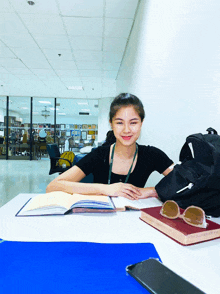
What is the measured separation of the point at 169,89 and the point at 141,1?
69.9 inches

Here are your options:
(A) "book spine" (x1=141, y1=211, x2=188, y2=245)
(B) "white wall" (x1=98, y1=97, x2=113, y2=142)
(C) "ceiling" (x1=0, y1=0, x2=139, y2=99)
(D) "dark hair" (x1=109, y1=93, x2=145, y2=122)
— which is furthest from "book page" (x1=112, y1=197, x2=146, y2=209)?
(B) "white wall" (x1=98, y1=97, x2=113, y2=142)

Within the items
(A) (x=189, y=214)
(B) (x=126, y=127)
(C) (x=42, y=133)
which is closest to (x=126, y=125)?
(B) (x=126, y=127)

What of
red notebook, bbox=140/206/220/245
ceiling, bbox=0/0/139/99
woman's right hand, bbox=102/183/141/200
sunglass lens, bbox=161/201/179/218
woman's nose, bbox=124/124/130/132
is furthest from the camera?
ceiling, bbox=0/0/139/99

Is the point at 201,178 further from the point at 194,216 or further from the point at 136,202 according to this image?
the point at 136,202

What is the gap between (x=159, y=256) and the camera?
56 cm

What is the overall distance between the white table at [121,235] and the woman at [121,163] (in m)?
0.31

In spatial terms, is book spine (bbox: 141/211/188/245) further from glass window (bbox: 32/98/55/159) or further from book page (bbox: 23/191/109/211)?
glass window (bbox: 32/98/55/159)

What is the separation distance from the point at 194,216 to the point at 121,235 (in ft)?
0.83

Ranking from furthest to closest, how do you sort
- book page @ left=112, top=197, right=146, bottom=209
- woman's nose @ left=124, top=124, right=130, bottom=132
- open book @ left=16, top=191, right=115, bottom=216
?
woman's nose @ left=124, top=124, right=130, bottom=132 < book page @ left=112, top=197, right=146, bottom=209 < open book @ left=16, top=191, right=115, bottom=216

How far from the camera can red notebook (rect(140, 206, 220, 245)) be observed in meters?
0.64

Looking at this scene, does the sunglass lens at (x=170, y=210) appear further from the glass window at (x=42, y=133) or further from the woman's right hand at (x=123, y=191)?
the glass window at (x=42, y=133)

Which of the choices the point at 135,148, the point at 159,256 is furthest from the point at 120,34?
the point at 159,256

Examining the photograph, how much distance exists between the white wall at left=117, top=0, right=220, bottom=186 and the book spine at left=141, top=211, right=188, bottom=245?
599 millimetres

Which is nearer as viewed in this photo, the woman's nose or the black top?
the woman's nose
